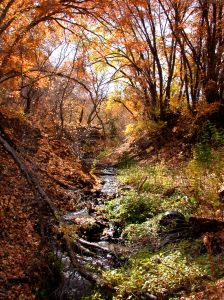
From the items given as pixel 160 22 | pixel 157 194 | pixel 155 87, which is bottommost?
pixel 157 194

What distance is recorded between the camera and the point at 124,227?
8141mm

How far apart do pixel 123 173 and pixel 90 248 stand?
26.6 ft

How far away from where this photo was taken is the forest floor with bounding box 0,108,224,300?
4.63 m

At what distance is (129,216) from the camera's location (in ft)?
27.8

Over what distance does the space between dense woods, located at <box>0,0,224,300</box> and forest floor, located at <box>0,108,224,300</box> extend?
1.0 inches

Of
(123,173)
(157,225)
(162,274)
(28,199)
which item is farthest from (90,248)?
(123,173)

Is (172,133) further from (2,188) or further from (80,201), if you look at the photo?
(2,188)

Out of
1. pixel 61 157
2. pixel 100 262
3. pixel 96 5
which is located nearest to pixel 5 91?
pixel 61 157

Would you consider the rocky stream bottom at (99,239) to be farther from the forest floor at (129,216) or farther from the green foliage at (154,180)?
the green foliage at (154,180)

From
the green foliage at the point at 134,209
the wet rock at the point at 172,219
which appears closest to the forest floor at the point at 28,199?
the green foliage at the point at 134,209

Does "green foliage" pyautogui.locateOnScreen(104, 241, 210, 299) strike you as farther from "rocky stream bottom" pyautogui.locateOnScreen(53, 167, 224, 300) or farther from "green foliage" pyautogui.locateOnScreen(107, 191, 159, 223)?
"green foliage" pyautogui.locateOnScreen(107, 191, 159, 223)

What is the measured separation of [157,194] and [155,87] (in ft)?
37.3

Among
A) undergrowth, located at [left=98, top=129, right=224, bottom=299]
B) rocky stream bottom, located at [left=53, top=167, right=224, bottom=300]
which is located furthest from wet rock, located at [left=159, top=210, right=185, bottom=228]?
undergrowth, located at [left=98, top=129, right=224, bottom=299]

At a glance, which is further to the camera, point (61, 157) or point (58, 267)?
point (61, 157)
